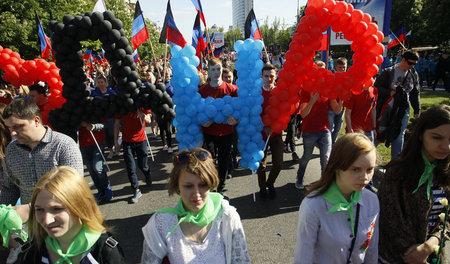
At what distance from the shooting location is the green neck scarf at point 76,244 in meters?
1.62

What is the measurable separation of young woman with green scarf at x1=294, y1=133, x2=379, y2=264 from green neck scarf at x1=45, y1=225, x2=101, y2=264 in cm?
127

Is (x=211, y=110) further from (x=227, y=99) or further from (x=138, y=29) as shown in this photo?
(x=138, y=29)

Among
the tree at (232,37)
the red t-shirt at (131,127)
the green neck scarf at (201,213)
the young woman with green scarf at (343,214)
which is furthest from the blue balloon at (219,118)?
the tree at (232,37)

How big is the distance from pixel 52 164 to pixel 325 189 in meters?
2.23

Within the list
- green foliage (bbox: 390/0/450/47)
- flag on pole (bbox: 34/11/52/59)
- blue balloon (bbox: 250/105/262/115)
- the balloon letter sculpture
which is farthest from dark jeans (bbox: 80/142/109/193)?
green foliage (bbox: 390/0/450/47)

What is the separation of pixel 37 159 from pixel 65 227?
3.82ft

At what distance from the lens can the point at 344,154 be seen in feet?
5.91

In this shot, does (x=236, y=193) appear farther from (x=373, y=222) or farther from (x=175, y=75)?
(x=373, y=222)

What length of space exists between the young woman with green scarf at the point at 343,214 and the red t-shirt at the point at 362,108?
123 inches

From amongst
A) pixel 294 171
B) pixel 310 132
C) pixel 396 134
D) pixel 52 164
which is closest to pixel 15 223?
pixel 52 164

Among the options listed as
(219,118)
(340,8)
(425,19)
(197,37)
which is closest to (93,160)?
(219,118)

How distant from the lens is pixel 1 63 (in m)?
5.41

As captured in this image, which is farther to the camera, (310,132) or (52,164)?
(310,132)

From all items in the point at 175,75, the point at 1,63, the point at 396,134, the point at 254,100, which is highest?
the point at 1,63
